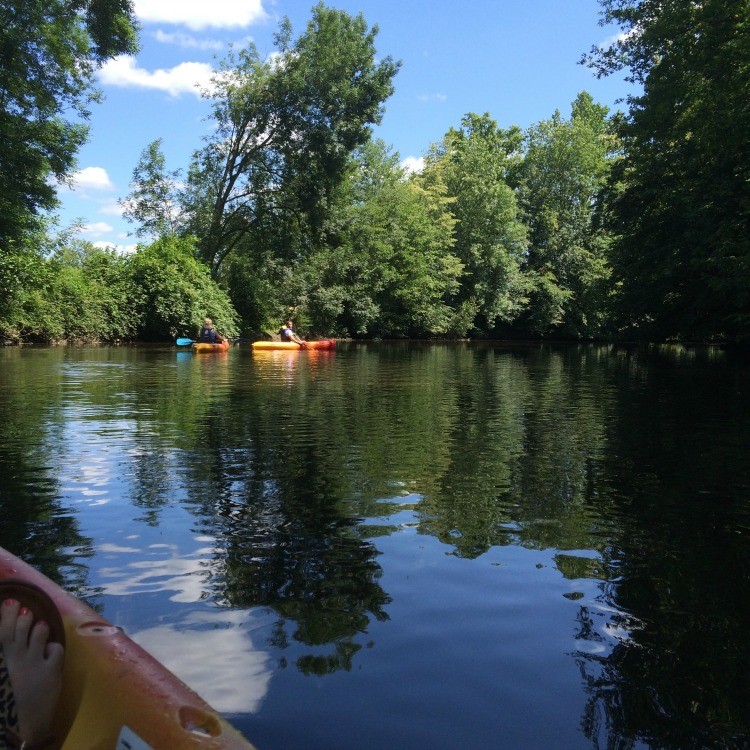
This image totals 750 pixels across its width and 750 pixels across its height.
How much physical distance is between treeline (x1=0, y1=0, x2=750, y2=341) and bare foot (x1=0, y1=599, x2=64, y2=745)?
20.2 metres

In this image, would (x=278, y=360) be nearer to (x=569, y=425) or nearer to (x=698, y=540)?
(x=569, y=425)

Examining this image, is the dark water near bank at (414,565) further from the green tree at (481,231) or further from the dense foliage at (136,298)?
the green tree at (481,231)

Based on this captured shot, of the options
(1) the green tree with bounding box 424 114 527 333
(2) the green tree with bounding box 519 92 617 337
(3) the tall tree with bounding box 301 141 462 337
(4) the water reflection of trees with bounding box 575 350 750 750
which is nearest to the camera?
(4) the water reflection of trees with bounding box 575 350 750 750

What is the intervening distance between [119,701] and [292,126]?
141 ft

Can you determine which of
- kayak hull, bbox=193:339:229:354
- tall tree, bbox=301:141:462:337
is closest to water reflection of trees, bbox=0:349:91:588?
kayak hull, bbox=193:339:229:354

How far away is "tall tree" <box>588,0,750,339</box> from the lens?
66.4ft

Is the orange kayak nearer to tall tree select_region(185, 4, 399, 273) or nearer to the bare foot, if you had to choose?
the bare foot

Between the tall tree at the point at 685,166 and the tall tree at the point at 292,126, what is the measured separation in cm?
1766

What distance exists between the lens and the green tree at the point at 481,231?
190ft

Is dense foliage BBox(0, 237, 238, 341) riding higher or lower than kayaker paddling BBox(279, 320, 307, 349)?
higher

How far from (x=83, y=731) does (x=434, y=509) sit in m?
4.43

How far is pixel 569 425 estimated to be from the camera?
37.4ft

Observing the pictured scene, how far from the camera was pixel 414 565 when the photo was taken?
4922 mm

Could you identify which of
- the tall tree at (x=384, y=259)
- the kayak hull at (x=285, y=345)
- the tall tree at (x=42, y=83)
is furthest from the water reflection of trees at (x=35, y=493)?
the tall tree at (x=384, y=259)
